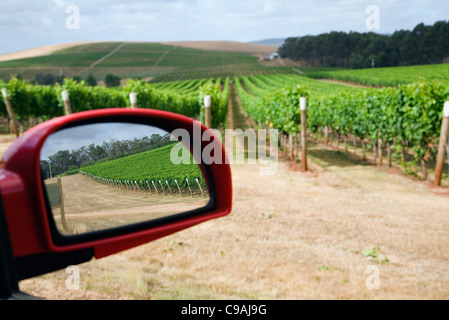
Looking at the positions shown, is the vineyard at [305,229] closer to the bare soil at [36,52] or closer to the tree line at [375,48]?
the tree line at [375,48]

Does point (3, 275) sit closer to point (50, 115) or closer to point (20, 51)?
point (50, 115)

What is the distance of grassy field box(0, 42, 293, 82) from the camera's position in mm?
82562

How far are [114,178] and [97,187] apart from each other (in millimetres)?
57

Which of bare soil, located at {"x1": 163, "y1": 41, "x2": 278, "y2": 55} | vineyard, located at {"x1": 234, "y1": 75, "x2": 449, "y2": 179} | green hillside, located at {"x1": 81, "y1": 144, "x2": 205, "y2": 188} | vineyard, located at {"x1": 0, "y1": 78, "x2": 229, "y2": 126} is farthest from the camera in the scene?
bare soil, located at {"x1": 163, "y1": 41, "x2": 278, "y2": 55}

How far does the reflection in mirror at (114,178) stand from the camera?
801 mm

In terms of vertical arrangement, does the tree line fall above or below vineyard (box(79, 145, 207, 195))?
above

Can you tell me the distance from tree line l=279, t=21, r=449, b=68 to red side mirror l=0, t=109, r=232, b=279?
9914 cm

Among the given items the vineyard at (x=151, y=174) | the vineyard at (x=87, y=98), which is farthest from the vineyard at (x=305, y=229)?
the vineyard at (x=87, y=98)

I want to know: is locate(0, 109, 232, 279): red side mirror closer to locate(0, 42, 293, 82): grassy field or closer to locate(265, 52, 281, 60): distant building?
locate(0, 42, 293, 82): grassy field

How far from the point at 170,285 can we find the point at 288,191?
6.15 metres

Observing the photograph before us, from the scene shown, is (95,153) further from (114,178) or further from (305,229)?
(305,229)

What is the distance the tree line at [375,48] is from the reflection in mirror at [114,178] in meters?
99.2

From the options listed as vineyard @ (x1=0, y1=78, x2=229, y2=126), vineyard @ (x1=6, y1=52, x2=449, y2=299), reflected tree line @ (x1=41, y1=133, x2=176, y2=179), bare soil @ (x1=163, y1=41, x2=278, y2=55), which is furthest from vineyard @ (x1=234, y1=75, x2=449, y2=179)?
bare soil @ (x1=163, y1=41, x2=278, y2=55)

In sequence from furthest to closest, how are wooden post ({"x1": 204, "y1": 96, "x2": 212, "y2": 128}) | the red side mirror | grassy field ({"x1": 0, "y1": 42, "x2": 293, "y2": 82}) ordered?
grassy field ({"x1": 0, "y1": 42, "x2": 293, "y2": 82})
wooden post ({"x1": 204, "y1": 96, "x2": 212, "y2": 128})
the red side mirror
